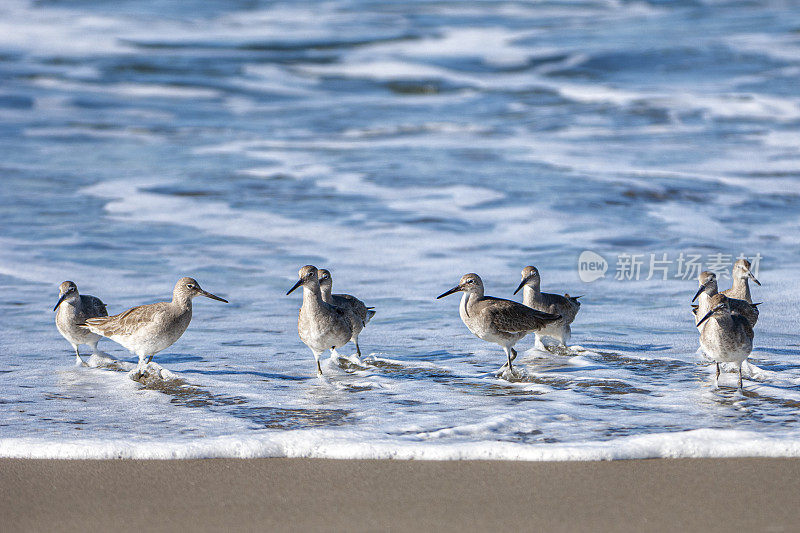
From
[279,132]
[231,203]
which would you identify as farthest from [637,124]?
[231,203]

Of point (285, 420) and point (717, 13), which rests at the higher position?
point (717, 13)

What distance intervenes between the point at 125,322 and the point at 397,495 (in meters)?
Answer: 3.38

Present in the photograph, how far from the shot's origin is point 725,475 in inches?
196

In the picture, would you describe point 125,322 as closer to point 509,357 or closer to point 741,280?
point 509,357

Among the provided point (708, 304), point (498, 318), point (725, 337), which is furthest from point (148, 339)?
point (708, 304)

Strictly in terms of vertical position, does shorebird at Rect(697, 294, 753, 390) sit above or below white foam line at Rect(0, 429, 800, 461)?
above

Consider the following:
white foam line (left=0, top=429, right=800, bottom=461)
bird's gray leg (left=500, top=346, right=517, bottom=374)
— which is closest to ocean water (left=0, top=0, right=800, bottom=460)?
white foam line (left=0, top=429, right=800, bottom=461)

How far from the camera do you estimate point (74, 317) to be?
7.73 meters

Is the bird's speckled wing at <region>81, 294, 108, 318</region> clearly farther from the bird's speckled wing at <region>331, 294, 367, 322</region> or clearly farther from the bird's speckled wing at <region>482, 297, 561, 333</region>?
the bird's speckled wing at <region>482, 297, 561, 333</region>

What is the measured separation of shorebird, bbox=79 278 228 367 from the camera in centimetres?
730

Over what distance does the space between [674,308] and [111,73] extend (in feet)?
71.4

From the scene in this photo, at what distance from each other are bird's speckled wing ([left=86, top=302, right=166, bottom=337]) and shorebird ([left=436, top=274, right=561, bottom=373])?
2.21m

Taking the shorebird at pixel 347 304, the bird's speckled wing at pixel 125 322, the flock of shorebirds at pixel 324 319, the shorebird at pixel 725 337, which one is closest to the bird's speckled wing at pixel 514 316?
the flock of shorebirds at pixel 324 319

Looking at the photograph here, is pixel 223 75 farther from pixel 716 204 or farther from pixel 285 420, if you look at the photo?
pixel 285 420
